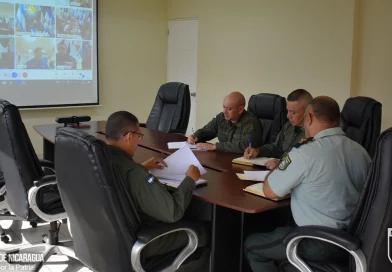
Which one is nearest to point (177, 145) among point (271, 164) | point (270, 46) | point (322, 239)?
point (271, 164)

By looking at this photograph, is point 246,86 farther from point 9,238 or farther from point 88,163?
point 88,163

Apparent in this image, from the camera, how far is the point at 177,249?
2443 millimetres

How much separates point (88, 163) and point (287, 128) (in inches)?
77.2

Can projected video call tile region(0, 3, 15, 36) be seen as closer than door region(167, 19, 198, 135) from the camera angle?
Yes

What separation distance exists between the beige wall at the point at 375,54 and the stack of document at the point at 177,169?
3.12 meters

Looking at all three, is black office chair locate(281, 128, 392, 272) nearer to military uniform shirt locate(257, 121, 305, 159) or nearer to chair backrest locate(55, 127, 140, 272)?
chair backrest locate(55, 127, 140, 272)

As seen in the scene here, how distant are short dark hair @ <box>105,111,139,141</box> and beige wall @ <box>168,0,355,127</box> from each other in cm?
379

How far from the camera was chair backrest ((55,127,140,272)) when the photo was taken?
2.08 m

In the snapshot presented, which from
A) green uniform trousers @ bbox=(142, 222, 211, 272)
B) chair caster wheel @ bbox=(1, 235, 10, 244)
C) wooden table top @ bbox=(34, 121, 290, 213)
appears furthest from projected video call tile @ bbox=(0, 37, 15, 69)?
green uniform trousers @ bbox=(142, 222, 211, 272)

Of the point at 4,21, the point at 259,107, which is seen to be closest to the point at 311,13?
the point at 259,107

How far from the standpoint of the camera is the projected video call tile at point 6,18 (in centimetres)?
612

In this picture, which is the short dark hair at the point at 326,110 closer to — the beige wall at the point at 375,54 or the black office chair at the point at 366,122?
the black office chair at the point at 366,122

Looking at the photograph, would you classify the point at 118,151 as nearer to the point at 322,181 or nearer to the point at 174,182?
the point at 174,182

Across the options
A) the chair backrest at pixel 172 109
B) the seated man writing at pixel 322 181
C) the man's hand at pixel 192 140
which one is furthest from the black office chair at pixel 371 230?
the chair backrest at pixel 172 109
